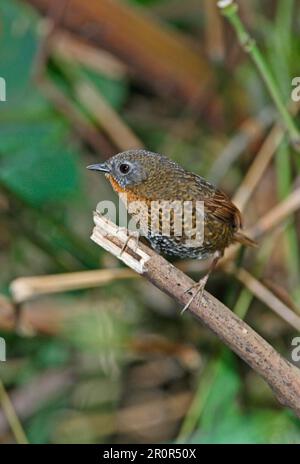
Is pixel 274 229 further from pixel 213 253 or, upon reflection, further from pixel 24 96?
pixel 24 96

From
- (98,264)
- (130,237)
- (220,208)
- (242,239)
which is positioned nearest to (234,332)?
(130,237)

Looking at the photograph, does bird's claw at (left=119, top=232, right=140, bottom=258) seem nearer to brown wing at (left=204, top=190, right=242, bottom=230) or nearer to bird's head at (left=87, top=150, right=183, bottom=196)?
bird's head at (left=87, top=150, right=183, bottom=196)

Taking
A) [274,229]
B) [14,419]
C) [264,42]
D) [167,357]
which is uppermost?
[264,42]

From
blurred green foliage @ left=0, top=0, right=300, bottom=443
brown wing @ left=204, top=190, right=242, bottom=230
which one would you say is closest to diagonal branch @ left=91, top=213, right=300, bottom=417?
brown wing @ left=204, top=190, right=242, bottom=230

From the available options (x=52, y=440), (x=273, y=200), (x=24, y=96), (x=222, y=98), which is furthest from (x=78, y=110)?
(x=52, y=440)

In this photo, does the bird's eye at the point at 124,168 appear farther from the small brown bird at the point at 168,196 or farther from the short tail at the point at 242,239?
the short tail at the point at 242,239

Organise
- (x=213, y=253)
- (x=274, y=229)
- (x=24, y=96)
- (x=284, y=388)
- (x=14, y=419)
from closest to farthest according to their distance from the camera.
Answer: (x=284, y=388), (x=213, y=253), (x=14, y=419), (x=274, y=229), (x=24, y=96)

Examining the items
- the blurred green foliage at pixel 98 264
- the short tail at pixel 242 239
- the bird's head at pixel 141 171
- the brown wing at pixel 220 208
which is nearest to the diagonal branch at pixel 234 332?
the bird's head at pixel 141 171

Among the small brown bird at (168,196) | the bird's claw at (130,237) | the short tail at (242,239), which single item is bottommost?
the bird's claw at (130,237)
